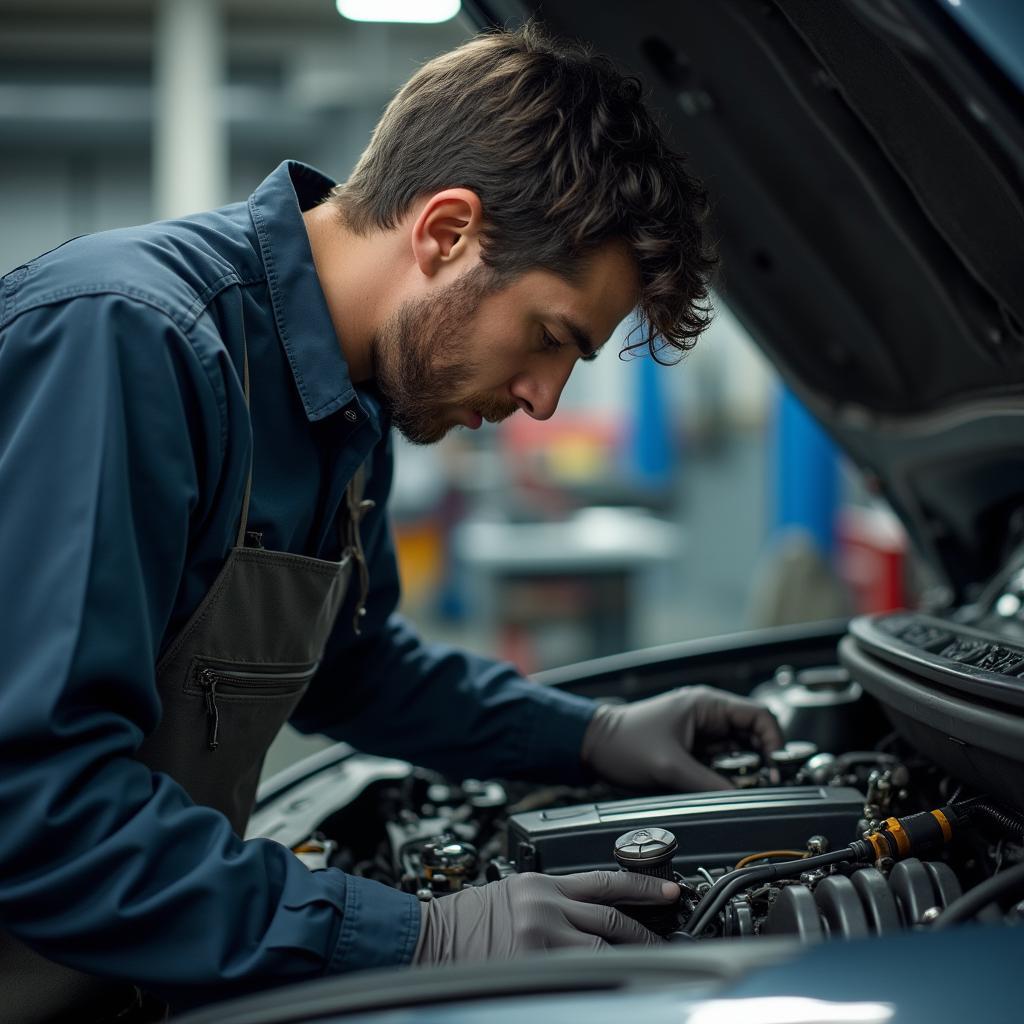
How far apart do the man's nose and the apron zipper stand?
1.23 feet

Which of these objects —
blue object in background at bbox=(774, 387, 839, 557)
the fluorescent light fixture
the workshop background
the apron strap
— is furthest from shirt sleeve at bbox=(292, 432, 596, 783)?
blue object in background at bbox=(774, 387, 839, 557)

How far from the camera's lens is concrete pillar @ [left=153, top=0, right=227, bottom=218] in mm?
6699

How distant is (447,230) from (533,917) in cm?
65

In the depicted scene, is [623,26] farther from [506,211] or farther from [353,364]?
[353,364]

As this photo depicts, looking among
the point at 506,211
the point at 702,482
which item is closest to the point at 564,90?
the point at 506,211

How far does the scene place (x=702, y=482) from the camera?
981 centimetres

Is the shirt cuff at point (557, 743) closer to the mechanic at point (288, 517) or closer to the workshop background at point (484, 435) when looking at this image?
the mechanic at point (288, 517)

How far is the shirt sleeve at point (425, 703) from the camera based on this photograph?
1.45 m

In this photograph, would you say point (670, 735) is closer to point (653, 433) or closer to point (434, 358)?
point (434, 358)

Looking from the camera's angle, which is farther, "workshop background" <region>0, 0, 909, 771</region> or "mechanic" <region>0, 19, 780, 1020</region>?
"workshop background" <region>0, 0, 909, 771</region>

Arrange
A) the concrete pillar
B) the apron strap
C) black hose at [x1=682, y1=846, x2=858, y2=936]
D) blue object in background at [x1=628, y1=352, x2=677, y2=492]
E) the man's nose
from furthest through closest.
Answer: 1. blue object in background at [x1=628, y1=352, x2=677, y2=492]
2. the concrete pillar
3. the man's nose
4. the apron strap
5. black hose at [x1=682, y1=846, x2=858, y2=936]

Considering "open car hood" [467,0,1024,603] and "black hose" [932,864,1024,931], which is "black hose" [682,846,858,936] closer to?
"black hose" [932,864,1024,931]

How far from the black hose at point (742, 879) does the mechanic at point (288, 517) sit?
3 centimetres

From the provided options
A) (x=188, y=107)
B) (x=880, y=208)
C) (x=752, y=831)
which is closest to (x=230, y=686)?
(x=752, y=831)
